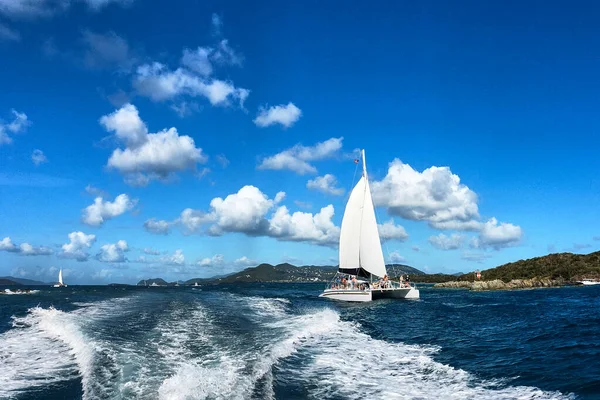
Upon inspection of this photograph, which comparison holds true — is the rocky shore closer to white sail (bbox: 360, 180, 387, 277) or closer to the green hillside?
the green hillside

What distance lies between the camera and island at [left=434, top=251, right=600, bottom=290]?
8850 cm

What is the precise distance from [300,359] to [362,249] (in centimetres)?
4623

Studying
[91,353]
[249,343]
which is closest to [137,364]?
[91,353]

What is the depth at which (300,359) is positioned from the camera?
2048cm

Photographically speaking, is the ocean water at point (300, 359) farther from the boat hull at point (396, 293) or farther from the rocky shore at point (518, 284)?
the rocky shore at point (518, 284)

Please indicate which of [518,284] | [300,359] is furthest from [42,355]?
[518,284]

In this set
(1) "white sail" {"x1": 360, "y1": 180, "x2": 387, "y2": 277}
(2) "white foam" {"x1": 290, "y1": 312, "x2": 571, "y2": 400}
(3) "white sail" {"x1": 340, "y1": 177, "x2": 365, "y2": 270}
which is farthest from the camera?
(3) "white sail" {"x1": 340, "y1": 177, "x2": 365, "y2": 270}

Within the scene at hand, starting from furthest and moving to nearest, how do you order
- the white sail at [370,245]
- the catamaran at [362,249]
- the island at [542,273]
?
→ the island at [542,273] → the white sail at [370,245] → the catamaran at [362,249]

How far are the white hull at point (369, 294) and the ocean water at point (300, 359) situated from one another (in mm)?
22379

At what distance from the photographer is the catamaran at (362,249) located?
204 ft

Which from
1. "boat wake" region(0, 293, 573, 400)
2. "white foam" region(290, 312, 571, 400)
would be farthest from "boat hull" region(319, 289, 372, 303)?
"white foam" region(290, 312, 571, 400)

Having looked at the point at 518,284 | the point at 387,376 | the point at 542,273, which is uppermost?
the point at 542,273

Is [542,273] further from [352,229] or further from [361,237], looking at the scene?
[352,229]

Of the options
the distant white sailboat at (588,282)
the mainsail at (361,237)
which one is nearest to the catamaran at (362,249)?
the mainsail at (361,237)
